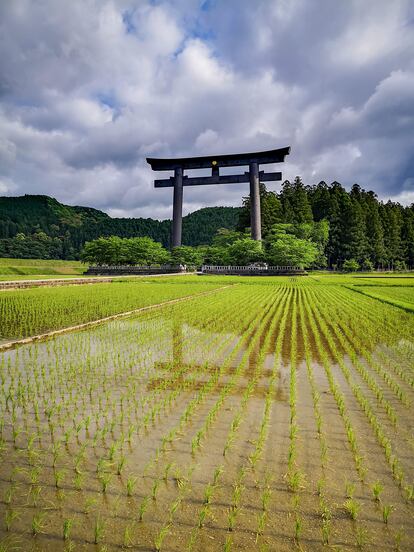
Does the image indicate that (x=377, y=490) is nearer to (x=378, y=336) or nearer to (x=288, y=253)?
(x=378, y=336)

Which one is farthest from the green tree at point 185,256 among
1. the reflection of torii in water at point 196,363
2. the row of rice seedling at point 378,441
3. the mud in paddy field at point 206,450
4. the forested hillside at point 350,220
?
the mud in paddy field at point 206,450

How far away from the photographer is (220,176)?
44.4 meters

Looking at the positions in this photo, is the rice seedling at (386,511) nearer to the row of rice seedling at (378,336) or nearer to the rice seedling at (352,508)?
the rice seedling at (352,508)

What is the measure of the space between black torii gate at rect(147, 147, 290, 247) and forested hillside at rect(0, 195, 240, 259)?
2525 centimetres

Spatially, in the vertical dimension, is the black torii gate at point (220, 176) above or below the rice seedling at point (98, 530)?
above

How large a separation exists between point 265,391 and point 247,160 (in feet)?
137

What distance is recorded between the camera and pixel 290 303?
1400 centimetres

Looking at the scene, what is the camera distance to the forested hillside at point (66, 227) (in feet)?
305

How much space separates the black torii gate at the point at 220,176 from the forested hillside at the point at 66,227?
82.8ft

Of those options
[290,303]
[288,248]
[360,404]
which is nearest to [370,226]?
[288,248]

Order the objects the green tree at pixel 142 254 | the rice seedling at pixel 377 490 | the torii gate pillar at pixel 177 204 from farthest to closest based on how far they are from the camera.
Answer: the green tree at pixel 142 254 → the torii gate pillar at pixel 177 204 → the rice seedling at pixel 377 490

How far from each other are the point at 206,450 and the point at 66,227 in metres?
145

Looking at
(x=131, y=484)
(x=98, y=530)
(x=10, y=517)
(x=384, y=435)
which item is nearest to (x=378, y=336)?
(x=384, y=435)

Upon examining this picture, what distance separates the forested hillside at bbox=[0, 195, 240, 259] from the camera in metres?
92.8
